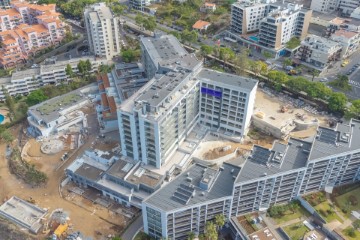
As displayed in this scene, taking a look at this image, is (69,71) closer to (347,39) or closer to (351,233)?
(351,233)

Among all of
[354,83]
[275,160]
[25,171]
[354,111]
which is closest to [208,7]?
[354,83]

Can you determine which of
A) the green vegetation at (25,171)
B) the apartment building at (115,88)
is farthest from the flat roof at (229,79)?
the green vegetation at (25,171)

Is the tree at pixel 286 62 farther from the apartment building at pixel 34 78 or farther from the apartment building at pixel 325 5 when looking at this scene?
the apartment building at pixel 34 78

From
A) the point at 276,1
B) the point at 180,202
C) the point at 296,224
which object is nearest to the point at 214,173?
the point at 180,202

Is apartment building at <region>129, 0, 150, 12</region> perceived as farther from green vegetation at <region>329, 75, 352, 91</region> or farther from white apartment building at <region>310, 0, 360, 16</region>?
green vegetation at <region>329, 75, 352, 91</region>

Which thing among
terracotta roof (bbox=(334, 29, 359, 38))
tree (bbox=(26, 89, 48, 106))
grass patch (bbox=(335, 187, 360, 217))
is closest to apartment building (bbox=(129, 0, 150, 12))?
tree (bbox=(26, 89, 48, 106))
